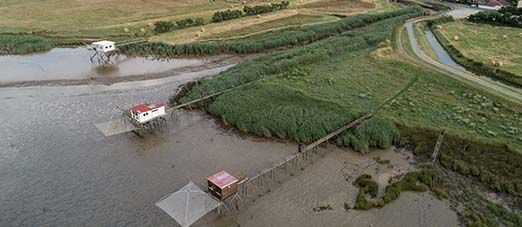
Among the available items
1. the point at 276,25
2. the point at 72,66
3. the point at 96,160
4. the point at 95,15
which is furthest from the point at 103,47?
the point at 276,25

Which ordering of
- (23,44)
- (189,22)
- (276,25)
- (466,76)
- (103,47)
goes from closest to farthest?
(466,76) → (103,47) → (23,44) → (189,22) → (276,25)

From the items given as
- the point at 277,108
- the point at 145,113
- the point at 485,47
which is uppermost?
the point at 145,113

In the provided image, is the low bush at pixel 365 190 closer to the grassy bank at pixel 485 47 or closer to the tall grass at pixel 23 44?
the grassy bank at pixel 485 47

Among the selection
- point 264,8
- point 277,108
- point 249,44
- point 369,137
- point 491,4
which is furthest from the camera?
point 491,4

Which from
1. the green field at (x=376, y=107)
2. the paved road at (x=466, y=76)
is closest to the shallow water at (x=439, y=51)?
the paved road at (x=466, y=76)

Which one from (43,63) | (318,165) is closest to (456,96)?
(318,165)

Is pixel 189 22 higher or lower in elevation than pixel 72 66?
higher

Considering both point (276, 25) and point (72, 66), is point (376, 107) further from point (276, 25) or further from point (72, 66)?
point (276, 25)

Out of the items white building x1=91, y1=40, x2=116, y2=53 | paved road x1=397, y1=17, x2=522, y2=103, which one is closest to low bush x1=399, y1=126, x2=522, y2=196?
paved road x1=397, y1=17, x2=522, y2=103
